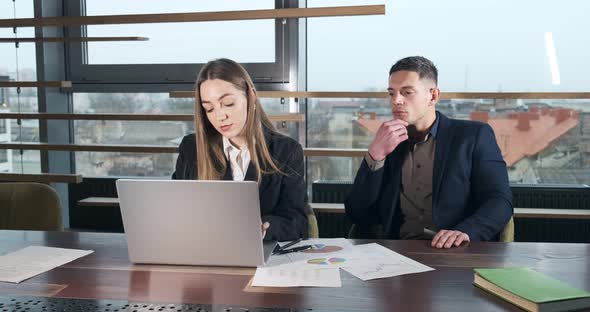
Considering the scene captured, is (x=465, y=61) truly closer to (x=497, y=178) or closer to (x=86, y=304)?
(x=497, y=178)

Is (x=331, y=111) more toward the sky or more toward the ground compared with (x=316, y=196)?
more toward the sky

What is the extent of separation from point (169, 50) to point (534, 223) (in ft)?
7.60

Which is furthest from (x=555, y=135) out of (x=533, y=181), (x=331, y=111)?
(x=331, y=111)

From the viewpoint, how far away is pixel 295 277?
1.31 m

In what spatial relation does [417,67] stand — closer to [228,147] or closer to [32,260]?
[228,147]

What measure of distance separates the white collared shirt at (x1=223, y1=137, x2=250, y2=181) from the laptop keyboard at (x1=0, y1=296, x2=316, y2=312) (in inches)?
31.8

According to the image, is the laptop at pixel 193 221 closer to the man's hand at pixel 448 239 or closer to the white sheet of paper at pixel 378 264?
the white sheet of paper at pixel 378 264

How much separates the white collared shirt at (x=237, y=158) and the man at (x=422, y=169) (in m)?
0.43

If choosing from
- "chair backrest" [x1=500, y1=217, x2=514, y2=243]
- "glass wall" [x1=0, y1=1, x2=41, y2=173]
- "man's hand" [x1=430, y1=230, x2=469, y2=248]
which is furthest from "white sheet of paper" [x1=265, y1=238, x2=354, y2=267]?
"glass wall" [x1=0, y1=1, x2=41, y2=173]

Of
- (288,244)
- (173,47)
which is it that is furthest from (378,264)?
(173,47)

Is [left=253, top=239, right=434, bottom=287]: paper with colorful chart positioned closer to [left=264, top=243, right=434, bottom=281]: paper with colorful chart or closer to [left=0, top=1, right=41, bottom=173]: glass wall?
[left=264, top=243, right=434, bottom=281]: paper with colorful chart

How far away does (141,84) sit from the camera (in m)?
3.42

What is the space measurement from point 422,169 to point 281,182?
56cm

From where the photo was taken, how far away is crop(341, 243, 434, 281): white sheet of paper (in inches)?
52.9
